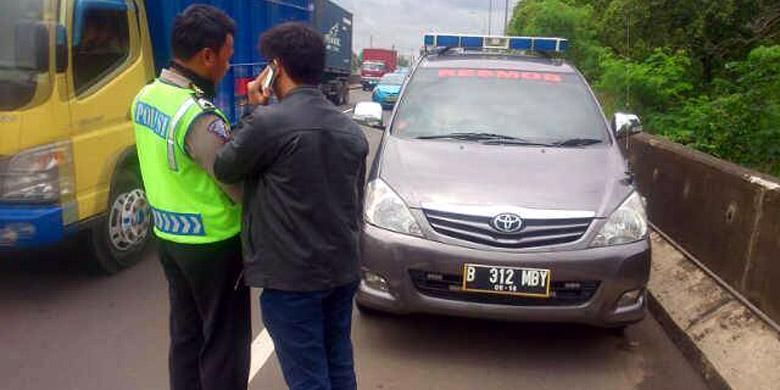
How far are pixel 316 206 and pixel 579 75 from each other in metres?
3.61

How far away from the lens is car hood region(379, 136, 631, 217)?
3.97 meters

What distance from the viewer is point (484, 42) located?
7.01 meters

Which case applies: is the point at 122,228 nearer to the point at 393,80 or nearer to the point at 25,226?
the point at 25,226

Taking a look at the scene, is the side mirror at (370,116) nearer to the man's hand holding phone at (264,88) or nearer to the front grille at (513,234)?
the front grille at (513,234)

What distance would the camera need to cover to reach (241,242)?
264 centimetres

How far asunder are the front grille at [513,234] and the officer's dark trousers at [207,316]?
4.47 ft

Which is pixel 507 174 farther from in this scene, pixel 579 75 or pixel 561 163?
pixel 579 75

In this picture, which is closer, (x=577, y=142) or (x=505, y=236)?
(x=505, y=236)

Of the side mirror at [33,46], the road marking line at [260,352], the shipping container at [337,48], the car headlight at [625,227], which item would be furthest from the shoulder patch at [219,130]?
the shipping container at [337,48]

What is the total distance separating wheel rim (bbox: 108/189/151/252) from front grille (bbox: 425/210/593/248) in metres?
2.50

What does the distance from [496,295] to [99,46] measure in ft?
10.4

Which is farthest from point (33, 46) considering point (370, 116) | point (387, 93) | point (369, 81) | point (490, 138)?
point (369, 81)

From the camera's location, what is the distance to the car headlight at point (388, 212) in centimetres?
393

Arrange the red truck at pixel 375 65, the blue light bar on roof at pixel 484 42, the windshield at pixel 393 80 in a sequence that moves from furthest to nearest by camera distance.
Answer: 1. the red truck at pixel 375 65
2. the windshield at pixel 393 80
3. the blue light bar on roof at pixel 484 42
